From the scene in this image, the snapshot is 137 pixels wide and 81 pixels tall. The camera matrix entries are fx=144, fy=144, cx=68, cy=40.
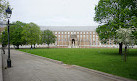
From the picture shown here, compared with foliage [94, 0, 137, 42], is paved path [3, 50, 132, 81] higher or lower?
lower

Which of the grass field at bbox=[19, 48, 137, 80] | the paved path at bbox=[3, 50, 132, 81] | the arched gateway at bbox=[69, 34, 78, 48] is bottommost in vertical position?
the paved path at bbox=[3, 50, 132, 81]

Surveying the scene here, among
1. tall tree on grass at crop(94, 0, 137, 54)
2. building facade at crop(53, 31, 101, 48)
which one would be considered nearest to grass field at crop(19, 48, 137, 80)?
tall tree on grass at crop(94, 0, 137, 54)

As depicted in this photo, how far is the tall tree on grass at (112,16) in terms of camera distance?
25.5m

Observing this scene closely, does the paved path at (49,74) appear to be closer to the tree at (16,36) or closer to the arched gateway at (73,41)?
the tree at (16,36)

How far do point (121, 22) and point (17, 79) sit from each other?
21.9 m

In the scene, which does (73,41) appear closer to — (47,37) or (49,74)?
(47,37)

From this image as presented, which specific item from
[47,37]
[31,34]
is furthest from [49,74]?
[47,37]

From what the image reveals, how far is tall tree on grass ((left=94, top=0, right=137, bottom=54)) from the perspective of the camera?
25.5 meters

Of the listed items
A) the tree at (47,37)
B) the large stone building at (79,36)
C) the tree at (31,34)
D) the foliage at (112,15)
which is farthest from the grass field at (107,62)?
the large stone building at (79,36)

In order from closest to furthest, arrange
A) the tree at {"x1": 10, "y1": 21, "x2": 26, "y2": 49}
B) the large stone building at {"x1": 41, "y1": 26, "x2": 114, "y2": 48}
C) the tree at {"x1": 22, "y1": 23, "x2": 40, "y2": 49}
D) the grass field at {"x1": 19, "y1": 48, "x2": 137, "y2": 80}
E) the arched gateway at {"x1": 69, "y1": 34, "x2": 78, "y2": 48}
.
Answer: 1. the grass field at {"x1": 19, "y1": 48, "x2": 137, "y2": 80}
2. the tree at {"x1": 22, "y1": 23, "x2": 40, "y2": 49}
3. the tree at {"x1": 10, "y1": 21, "x2": 26, "y2": 49}
4. the arched gateway at {"x1": 69, "y1": 34, "x2": 78, "y2": 48}
5. the large stone building at {"x1": 41, "y1": 26, "x2": 114, "y2": 48}

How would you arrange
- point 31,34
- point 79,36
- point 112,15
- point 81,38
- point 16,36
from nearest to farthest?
1. point 112,15
2. point 31,34
3. point 16,36
4. point 81,38
5. point 79,36

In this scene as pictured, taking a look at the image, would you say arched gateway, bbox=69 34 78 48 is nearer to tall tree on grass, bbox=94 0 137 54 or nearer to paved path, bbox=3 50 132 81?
tall tree on grass, bbox=94 0 137 54

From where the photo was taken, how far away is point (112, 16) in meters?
28.0

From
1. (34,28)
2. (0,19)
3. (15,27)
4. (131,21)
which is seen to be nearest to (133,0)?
(131,21)
